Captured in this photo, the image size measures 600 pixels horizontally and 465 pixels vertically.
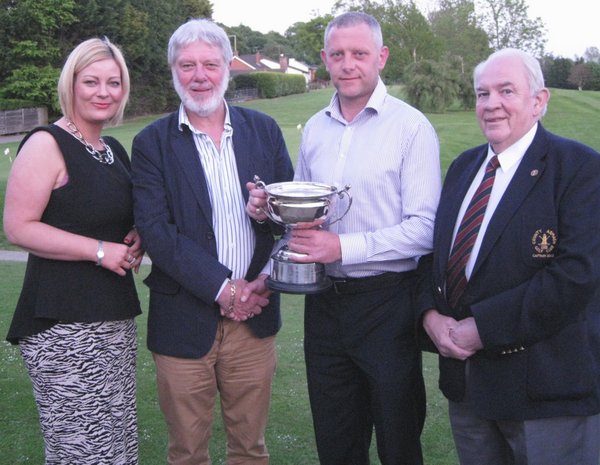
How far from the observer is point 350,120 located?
3.49 metres

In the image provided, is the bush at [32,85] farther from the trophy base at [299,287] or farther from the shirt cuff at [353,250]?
the shirt cuff at [353,250]

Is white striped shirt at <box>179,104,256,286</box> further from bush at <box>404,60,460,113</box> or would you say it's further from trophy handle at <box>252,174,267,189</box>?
bush at <box>404,60,460,113</box>

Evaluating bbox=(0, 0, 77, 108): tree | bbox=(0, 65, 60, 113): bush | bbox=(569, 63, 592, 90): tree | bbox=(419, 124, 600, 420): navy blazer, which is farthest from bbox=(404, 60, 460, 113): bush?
bbox=(419, 124, 600, 420): navy blazer

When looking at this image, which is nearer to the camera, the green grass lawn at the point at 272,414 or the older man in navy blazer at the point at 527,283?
the older man in navy blazer at the point at 527,283

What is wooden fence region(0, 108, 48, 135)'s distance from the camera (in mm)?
34844

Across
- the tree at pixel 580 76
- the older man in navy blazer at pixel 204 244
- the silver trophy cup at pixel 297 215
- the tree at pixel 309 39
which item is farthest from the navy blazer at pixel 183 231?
the tree at pixel 309 39

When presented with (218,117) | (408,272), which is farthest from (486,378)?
(218,117)

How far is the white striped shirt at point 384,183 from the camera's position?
3240 millimetres

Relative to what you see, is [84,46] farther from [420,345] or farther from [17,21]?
[17,21]

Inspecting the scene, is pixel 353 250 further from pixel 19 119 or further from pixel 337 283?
pixel 19 119

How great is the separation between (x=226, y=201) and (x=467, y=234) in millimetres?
1217

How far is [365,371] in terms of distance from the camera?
340 cm

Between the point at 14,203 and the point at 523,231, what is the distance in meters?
2.30

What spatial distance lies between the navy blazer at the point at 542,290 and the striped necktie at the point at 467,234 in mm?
92
